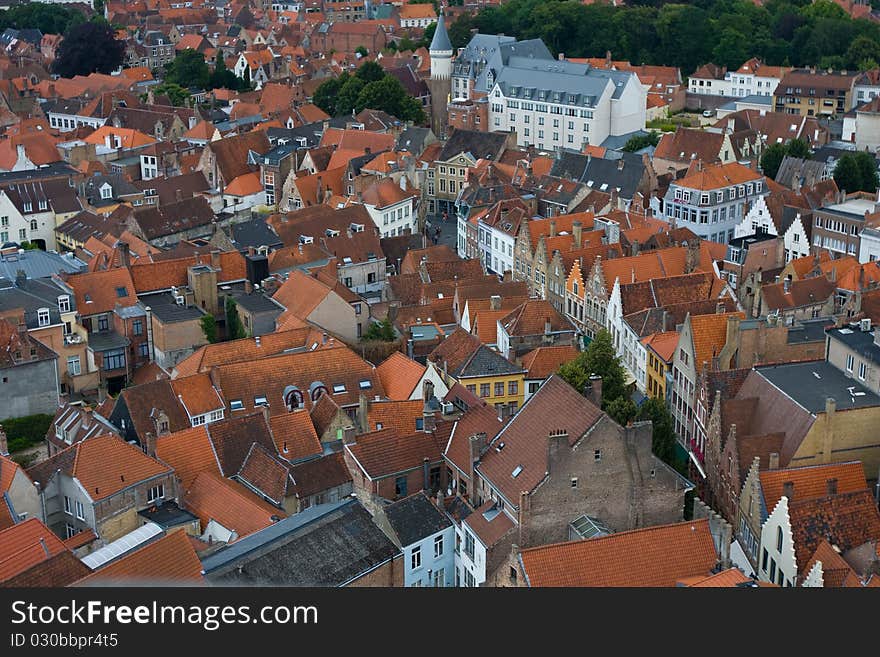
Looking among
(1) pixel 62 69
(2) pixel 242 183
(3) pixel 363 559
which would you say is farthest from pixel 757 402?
(1) pixel 62 69

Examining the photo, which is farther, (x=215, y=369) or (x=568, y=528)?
(x=215, y=369)

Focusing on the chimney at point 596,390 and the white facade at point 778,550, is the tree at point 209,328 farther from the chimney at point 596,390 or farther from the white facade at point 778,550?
the white facade at point 778,550

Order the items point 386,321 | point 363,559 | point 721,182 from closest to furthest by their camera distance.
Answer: point 363,559, point 386,321, point 721,182

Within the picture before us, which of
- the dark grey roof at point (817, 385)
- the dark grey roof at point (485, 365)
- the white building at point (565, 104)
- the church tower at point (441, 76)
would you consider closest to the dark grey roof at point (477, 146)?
the white building at point (565, 104)

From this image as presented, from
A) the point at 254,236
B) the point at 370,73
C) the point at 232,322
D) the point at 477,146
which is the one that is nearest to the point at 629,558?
the point at 232,322

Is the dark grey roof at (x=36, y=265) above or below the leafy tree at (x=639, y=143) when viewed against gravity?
above

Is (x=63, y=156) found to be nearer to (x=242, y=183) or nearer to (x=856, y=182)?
(x=242, y=183)

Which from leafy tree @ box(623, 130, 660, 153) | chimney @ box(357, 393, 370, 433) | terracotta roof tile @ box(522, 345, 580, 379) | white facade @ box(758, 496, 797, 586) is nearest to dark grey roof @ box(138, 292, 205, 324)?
chimney @ box(357, 393, 370, 433)
